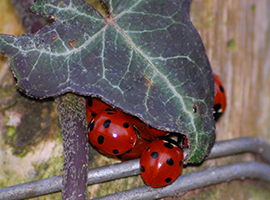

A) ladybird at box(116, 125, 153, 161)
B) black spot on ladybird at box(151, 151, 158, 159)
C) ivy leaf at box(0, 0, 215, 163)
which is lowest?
ladybird at box(116, 125, 153, 161)

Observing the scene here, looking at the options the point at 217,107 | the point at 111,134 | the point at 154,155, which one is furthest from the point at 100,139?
the point at 217,107

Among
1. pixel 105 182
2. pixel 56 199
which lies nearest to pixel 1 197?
pixel 56 199

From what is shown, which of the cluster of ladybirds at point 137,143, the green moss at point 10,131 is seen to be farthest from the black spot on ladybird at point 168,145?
the green moss at point 10,131

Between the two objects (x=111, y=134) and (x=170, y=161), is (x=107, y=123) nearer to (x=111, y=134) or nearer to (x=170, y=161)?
(x=111, y=134)

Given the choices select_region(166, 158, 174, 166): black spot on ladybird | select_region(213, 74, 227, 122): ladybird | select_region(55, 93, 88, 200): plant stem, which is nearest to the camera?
select_region(55, 93, 88, 200): plant stem

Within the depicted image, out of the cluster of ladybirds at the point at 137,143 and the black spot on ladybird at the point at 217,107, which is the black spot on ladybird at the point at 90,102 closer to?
the cluster of ladybirds at the point at 137,143

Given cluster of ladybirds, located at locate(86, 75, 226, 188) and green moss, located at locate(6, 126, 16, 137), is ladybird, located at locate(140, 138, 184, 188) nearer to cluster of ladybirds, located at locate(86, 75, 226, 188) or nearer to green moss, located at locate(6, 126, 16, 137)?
cluster of ladybirds, located at locate(86, 75, 226, 188)

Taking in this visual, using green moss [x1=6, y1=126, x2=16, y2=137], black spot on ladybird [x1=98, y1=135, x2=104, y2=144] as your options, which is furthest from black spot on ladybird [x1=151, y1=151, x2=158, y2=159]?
green moss [x1=6, y1=126, x2=16, y2=137]
